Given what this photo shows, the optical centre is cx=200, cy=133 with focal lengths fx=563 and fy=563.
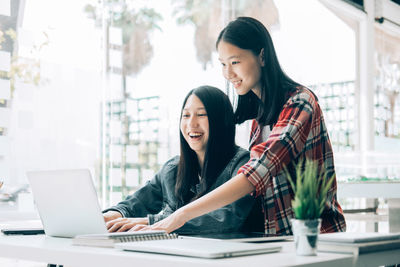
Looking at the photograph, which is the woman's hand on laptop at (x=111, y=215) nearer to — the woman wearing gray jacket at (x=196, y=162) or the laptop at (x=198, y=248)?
the woman wearing gray jacket at (x=196, y=162)

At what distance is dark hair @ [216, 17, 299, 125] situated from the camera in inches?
69.0

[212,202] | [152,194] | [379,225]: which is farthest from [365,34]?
[212,202]

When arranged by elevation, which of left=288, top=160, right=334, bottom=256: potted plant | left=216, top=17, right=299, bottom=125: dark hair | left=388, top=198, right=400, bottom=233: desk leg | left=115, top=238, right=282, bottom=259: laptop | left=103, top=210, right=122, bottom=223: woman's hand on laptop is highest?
left=216, top=17, right=299, bottom=125: dark hair

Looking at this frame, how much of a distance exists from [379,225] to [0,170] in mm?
Result: 3860

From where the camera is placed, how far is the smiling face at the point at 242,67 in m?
1.79

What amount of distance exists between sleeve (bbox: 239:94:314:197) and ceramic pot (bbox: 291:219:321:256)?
50 cm

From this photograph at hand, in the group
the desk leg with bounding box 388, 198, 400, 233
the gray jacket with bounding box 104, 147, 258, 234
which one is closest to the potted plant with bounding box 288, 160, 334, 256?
the gray jacket with bounding box 104, 147, 258, 234

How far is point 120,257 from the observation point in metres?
1.08

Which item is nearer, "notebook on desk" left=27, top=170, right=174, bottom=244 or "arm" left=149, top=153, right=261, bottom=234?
"notebook on desk" left=27, top=170, right=174, bottom=244

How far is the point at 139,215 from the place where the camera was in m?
2.10

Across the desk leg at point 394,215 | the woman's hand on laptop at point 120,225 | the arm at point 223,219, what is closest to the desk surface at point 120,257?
the woman's hand on laptop at point 120,225

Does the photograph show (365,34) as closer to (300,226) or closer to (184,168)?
(184,168)

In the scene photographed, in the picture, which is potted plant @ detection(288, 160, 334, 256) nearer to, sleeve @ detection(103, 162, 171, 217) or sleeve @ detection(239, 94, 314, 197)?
sleeve @ detection(239, 94, 314, 197)


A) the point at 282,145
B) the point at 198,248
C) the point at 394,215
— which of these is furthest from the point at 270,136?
the point at 394,215
